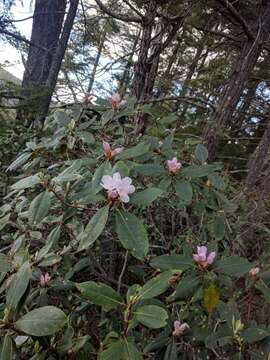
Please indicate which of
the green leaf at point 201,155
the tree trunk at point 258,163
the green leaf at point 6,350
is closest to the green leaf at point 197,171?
the green leaf at point 201,155

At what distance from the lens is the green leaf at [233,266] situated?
1.19 metres

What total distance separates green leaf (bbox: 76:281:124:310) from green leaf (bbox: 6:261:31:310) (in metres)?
0.15

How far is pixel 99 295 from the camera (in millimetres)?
1021

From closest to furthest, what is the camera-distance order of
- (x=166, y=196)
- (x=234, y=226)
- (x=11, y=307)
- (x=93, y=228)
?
(x=11, y=307), (x=93, y=228), (x=166, y=196), (x=234, y=226)

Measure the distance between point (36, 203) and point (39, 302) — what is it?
0.35 meters

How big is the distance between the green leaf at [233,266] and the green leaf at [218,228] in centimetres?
29

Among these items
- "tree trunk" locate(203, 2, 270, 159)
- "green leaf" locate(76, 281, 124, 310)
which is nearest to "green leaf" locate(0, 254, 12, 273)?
"green leaf" locate(76, 281, 124, 310)

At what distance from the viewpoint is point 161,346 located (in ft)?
3.88

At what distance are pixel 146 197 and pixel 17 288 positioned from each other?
0.44 meters

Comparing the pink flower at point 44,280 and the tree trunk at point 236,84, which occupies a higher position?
the tree trunk at point 236,84

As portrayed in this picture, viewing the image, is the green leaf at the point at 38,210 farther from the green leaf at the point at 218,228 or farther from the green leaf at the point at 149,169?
the green leaf at the point at 218,228

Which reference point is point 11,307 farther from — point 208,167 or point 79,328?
point 208,167

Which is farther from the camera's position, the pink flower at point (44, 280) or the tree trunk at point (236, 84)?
the tree trunk at point (236, 84)

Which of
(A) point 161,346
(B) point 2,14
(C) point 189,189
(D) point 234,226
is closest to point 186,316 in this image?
(A) point 161,346
